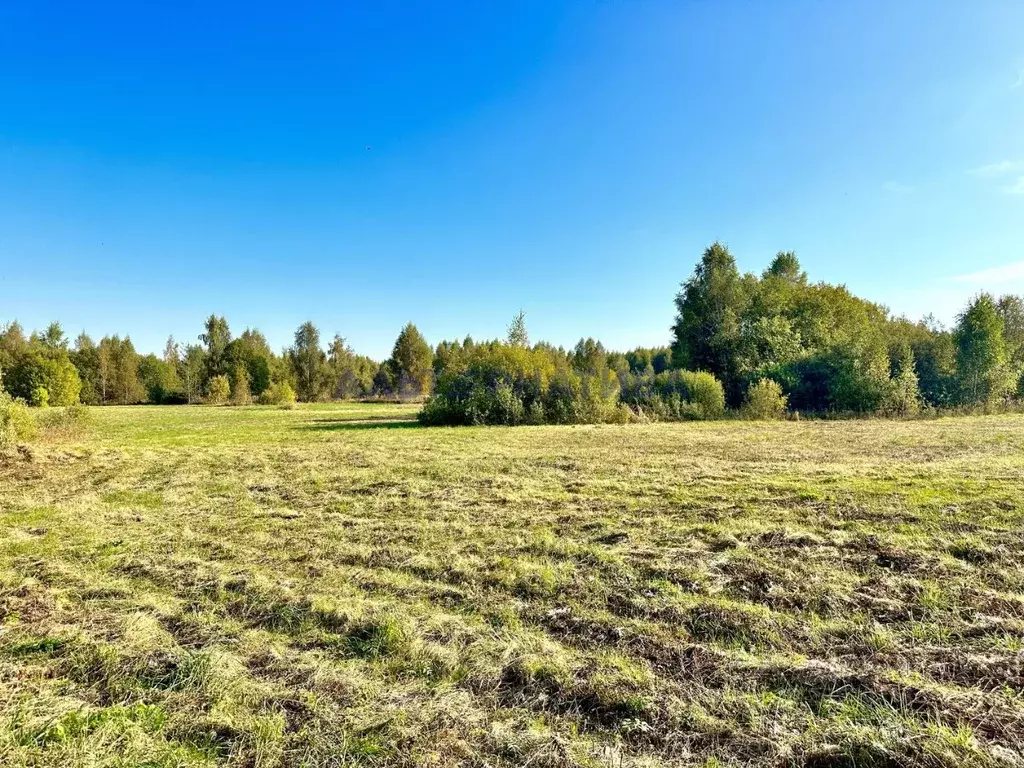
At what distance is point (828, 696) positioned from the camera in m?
2.39

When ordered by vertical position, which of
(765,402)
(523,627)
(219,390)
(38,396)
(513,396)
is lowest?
(523,627)

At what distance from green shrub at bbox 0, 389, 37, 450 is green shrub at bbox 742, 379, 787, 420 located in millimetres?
23865

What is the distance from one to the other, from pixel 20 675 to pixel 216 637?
0.91m

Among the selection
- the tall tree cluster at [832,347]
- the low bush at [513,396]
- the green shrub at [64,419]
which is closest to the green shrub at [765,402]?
the tall tree cluster at [832,347]

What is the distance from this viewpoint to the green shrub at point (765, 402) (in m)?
21.6

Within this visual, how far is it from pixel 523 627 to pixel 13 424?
1367 cm

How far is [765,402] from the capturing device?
21.6 metres

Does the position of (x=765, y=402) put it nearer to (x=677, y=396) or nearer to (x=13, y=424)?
(x=677, y=396)

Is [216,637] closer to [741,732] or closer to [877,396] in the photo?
[741,732]

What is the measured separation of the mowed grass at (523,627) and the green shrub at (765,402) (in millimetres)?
14852

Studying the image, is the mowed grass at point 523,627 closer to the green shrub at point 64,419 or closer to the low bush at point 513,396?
the green shrub at point 64,419

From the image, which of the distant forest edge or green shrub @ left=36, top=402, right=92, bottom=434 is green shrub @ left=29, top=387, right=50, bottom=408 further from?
green shrub @ left=36, top=402, right=92, bottom=434

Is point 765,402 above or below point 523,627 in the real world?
above

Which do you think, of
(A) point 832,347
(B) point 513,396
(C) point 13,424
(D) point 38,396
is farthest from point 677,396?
(D) point 38,396
